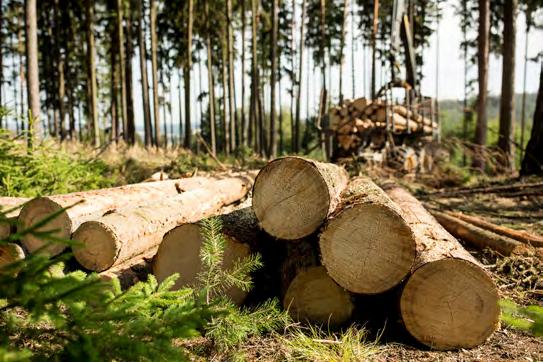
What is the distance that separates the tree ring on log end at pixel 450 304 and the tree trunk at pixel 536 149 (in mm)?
8357

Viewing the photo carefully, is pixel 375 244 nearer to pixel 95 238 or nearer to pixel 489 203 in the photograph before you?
pixel 95 238

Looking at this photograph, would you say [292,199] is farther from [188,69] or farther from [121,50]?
[121,50]

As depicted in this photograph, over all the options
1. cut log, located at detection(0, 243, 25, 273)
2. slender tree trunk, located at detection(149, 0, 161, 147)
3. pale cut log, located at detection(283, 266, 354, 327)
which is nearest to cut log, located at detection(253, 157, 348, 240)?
pale cut log, located at detection(283, 266, 354, 327)

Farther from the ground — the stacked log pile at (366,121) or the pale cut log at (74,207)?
the stacked log pile at (366,121)

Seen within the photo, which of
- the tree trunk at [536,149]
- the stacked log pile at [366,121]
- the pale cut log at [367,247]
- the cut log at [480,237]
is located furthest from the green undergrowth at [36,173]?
the tree trunk at [536,149]

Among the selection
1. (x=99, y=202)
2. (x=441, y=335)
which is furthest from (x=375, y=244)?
(x=99, y=202)

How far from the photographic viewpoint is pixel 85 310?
2045 millimetres

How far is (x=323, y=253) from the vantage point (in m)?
3.21

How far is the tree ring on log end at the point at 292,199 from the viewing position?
131 inches

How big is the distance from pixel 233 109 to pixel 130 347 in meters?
21.9

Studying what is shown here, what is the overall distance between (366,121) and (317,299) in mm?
9392

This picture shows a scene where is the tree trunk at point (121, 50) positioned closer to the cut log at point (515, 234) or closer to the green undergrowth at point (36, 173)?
the green undergrowth at point (36, 173)

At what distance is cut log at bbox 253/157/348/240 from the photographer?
332 centimetres

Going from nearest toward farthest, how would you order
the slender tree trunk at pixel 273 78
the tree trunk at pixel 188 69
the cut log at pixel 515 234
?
1. the cut log at pixel 515 234
2. the slender tree trunk at pixel 273 78
3. the tree trunk at pixel 188 69
